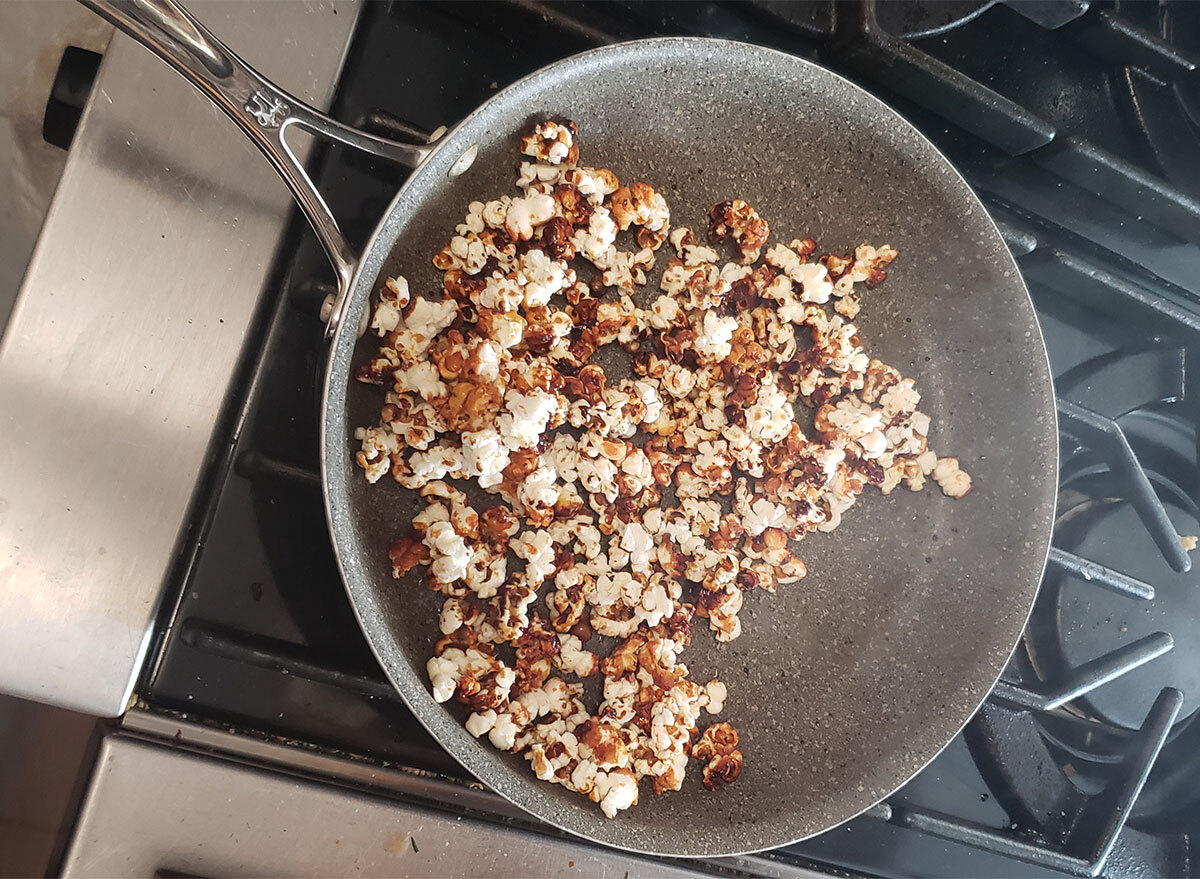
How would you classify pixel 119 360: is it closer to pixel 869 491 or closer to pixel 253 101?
pixel 253 101

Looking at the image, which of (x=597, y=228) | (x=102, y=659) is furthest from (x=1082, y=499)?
(x=102, y=659)

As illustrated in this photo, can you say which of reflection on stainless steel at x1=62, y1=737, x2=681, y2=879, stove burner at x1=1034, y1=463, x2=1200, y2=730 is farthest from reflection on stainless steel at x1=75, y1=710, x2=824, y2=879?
stove burner at x1=1034, y1=463, x2=1200, y2=730

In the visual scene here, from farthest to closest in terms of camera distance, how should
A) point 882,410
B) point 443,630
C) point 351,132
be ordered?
point 882,410 → point 443,630 → point 351,132

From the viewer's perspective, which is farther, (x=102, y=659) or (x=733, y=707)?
(x=733, y=707)

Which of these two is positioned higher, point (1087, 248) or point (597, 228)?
point (1087, 248)

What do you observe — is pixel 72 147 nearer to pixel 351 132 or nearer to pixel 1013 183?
pixel 351 132

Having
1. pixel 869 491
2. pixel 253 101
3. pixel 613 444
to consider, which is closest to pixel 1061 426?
pixel 869 491

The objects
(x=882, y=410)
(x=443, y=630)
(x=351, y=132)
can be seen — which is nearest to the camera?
(x=351, y=132)

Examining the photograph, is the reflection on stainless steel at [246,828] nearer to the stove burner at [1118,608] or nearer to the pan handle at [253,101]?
the pan handle at [253,101]
